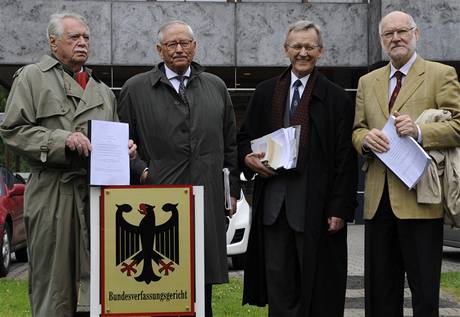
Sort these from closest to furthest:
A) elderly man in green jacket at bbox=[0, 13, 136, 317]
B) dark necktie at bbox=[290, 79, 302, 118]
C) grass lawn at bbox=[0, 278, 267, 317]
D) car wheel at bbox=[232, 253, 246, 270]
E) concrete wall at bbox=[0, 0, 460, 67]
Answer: elderly man in green jacket at bbox=[0, 13, 136, 317], dark necktie at bbox=[290, 79, 302, 118], grass lawn at bbox=[0, 278, 267, 317], car wheel at bbox=[232, 253, 246, 270], concrete wall at bbox=[0, 0, 460, 67]

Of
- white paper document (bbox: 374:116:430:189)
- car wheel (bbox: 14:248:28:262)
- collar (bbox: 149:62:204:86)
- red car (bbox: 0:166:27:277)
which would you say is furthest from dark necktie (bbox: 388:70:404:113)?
car wheel (bbox: 14:248:28:262)

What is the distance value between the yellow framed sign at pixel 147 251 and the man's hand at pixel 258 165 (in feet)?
2.73

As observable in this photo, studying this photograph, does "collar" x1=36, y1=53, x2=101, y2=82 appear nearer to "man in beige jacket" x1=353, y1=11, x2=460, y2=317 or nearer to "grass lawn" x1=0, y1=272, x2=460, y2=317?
"man in beige jacket" x1=353, y1=11, x2=460, y2=317

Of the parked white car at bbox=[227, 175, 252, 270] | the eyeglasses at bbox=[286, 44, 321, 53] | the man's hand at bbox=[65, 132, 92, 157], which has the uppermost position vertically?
the eyeglasses at bbox=[286, 44, 321, 53]

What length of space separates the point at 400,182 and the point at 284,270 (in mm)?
988

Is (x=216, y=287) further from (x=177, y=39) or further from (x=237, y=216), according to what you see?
(x=177, y=39)

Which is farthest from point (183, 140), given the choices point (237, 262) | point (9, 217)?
point (9, 217)

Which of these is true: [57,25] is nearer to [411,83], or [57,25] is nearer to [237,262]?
[411,83]

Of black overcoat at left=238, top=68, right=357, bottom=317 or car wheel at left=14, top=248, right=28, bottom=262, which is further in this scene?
car wheel at left=14, top=248, right=28, bottom=262

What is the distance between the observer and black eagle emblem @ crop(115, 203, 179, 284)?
472 cm

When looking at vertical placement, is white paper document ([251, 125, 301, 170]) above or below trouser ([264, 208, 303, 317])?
above

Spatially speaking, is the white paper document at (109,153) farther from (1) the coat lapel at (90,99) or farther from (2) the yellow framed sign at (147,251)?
(1) the coat lapel at (90,99)

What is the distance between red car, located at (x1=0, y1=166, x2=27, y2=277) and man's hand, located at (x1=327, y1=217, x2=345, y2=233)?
642cm

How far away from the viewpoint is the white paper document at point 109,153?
15.4 feet
